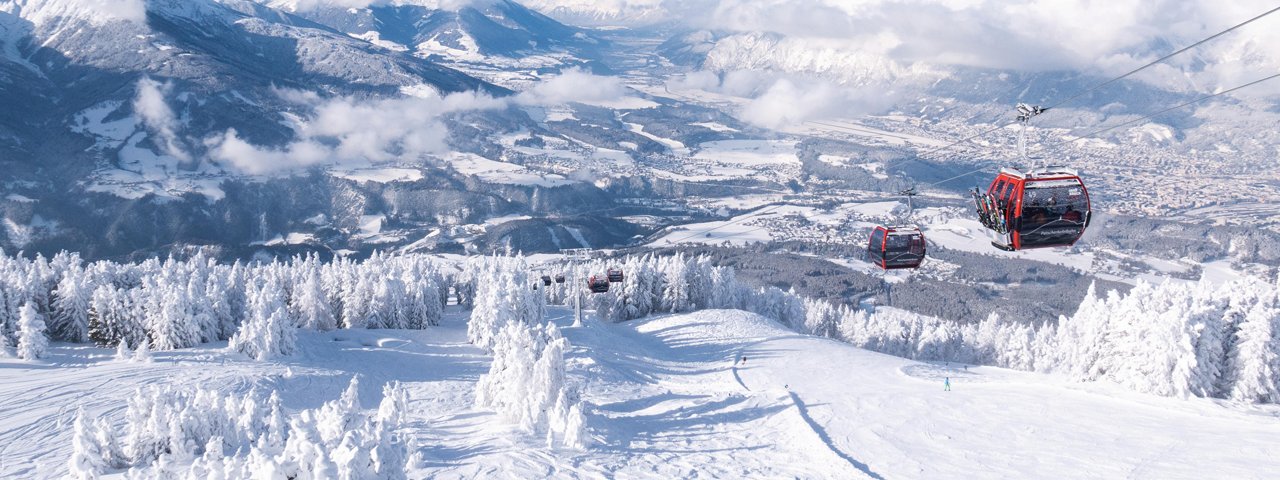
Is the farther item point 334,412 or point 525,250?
point 525,250

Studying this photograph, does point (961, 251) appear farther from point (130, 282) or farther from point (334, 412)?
point (334, 412)

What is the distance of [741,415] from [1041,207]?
22654 millimetres

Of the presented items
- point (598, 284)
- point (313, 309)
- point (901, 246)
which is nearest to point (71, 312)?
point (313, 309)

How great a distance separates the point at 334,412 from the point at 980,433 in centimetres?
3403

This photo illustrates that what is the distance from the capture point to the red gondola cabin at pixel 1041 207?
94.2 ft

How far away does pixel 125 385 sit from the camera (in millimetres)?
46406

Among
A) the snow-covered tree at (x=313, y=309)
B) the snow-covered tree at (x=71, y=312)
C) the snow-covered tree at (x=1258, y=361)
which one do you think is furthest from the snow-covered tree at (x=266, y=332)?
the snow-covered tree at (x=1258, y=361)

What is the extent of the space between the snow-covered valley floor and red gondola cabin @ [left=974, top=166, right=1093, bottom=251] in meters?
12.0

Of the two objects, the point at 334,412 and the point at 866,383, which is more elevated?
the point at 334,412

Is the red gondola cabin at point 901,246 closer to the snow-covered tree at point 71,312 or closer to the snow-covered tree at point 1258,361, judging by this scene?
Answer: the snow-covered tree at point 1258,361

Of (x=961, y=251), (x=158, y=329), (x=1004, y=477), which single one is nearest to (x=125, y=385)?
(x=158, y=329)

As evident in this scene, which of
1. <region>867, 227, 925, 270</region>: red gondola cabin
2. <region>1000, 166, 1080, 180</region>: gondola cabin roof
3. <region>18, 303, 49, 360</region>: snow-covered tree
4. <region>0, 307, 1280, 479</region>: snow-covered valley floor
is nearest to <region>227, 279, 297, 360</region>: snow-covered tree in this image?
<region>0, 307, 1280, 479</region>: snow-covered valley floor

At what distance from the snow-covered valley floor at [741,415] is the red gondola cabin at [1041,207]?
12.0 m

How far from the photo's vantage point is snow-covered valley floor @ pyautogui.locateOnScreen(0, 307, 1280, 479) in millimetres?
35531
